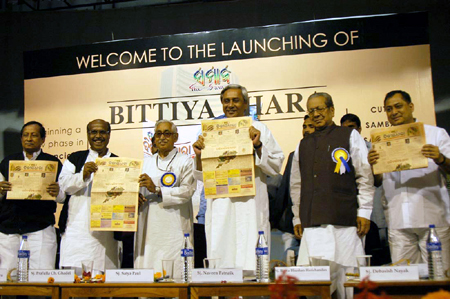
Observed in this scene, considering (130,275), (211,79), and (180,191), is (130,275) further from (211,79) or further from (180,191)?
(211,79)

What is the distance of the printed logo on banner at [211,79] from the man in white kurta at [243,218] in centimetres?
214

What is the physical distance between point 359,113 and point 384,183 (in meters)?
1.86

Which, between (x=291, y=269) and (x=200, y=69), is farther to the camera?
(x=200, y=69)

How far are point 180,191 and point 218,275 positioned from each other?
1228 mm

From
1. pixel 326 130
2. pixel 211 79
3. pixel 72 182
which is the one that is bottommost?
pixel 72 182

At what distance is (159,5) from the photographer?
6480 millimetres

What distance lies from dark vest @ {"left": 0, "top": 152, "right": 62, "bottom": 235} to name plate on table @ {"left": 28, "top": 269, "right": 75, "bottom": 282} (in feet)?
3.35

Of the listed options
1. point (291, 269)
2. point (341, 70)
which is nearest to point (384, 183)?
point (291, 269)

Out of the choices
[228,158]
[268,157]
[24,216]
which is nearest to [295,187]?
[268,157]

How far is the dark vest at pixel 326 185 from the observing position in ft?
11.8

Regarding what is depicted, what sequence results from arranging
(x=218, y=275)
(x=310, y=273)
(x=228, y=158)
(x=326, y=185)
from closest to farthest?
(x=310, y=273)
(x=218, y=275)
(x=326, y=185)
(x=228, y=158)

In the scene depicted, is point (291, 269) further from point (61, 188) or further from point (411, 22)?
point (411, 22)

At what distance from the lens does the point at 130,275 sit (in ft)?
10.3

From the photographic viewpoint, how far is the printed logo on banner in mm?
5992
